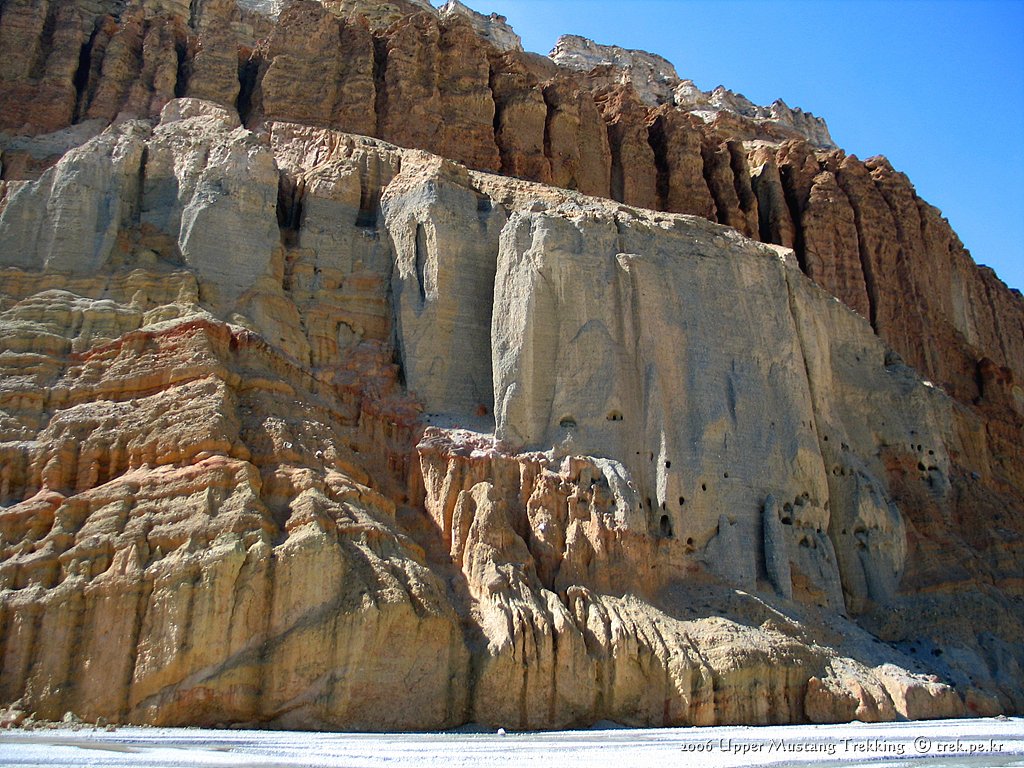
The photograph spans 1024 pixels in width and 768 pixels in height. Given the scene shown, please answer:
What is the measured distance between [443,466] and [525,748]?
11.0 meters

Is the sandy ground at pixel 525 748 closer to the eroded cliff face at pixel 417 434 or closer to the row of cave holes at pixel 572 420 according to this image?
the eroded cliff face at pixel 417 434

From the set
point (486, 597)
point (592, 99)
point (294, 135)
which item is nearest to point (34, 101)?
point (294, 135)

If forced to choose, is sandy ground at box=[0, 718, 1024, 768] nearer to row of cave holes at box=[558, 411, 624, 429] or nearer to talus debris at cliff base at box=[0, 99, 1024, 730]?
talus debris at cliff base at box=[0, 99, 1024, 730]

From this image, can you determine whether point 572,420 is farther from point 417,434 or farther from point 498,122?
point 498,122

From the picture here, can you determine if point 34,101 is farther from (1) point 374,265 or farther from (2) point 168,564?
(2) point 168,564

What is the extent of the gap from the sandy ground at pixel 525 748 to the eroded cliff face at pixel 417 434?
1771 mm

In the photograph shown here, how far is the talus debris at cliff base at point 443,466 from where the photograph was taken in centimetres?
2330

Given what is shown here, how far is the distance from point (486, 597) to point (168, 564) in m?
7.77

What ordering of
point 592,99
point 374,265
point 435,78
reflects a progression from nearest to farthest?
point 374,265 → point 435,78 → point 592,99

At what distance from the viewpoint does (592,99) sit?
52312 millimetres

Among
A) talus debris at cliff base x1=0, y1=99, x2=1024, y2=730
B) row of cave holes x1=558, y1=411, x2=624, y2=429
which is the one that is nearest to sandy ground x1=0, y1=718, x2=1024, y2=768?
talus debris at cliff base x1=0, y1=99, x2=1024, y2=730

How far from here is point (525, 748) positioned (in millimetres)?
20625

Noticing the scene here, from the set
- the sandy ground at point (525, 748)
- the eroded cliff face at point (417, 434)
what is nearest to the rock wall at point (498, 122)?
the eroded cliff face at point (417, 434)

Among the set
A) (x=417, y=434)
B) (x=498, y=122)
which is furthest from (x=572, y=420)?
(x=498, y=122)
